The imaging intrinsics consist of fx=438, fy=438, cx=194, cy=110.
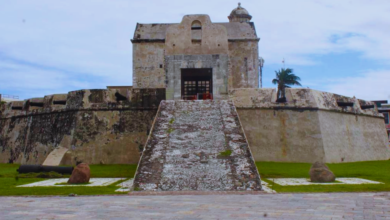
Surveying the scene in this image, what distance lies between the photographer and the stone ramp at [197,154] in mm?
8570

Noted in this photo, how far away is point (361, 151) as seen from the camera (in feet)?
58.0

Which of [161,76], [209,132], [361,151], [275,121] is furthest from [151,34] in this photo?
[209,132]

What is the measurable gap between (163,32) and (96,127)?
10331mm

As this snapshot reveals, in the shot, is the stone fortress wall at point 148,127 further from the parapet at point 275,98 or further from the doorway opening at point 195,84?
the doorway opening at point 195,84

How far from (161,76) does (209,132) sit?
13586 millimetres

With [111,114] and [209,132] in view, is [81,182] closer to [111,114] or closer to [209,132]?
[209,132]

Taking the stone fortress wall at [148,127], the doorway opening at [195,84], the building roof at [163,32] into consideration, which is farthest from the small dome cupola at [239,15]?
the stone fortress wall at [148,127]

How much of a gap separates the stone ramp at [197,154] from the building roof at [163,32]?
12329 millimetres

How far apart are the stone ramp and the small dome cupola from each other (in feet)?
75.5

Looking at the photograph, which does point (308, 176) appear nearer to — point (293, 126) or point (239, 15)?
point (293, 126)

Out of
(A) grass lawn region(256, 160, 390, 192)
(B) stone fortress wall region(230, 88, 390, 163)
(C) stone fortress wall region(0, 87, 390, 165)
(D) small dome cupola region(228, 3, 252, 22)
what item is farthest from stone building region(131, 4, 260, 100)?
(D) small dome cupola region(228, 3, 252, 22)

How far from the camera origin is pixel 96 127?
52.5 ft

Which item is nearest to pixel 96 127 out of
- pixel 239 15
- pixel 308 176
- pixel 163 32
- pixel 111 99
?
pixel 111 99

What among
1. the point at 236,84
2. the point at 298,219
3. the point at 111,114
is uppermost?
the point at 236,84
